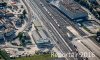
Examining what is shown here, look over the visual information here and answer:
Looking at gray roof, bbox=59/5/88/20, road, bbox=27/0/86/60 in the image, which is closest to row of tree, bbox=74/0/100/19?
gray roof, bbox=59/5/88/20

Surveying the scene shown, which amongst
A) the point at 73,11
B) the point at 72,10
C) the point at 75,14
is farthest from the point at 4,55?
the point at 72,10

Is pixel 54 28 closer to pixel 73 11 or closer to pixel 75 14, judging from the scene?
pixel 75 14

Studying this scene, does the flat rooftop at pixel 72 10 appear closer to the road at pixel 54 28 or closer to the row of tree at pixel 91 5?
the row of tree at pixel 91 5

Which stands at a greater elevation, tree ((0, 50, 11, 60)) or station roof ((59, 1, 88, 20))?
station roof ((59, 1, 88, 20))

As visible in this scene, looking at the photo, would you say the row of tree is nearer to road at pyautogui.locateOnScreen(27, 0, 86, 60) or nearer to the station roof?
the station roof

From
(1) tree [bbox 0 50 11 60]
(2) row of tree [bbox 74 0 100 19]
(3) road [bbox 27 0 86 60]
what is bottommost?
(1) tree [bbox 0 50 11 60]

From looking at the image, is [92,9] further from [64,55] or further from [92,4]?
[64,55]

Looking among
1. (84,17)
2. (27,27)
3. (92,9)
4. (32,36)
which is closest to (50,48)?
(32,36)

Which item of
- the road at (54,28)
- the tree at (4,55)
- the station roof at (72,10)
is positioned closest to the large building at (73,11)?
the station roof at (72,10)
